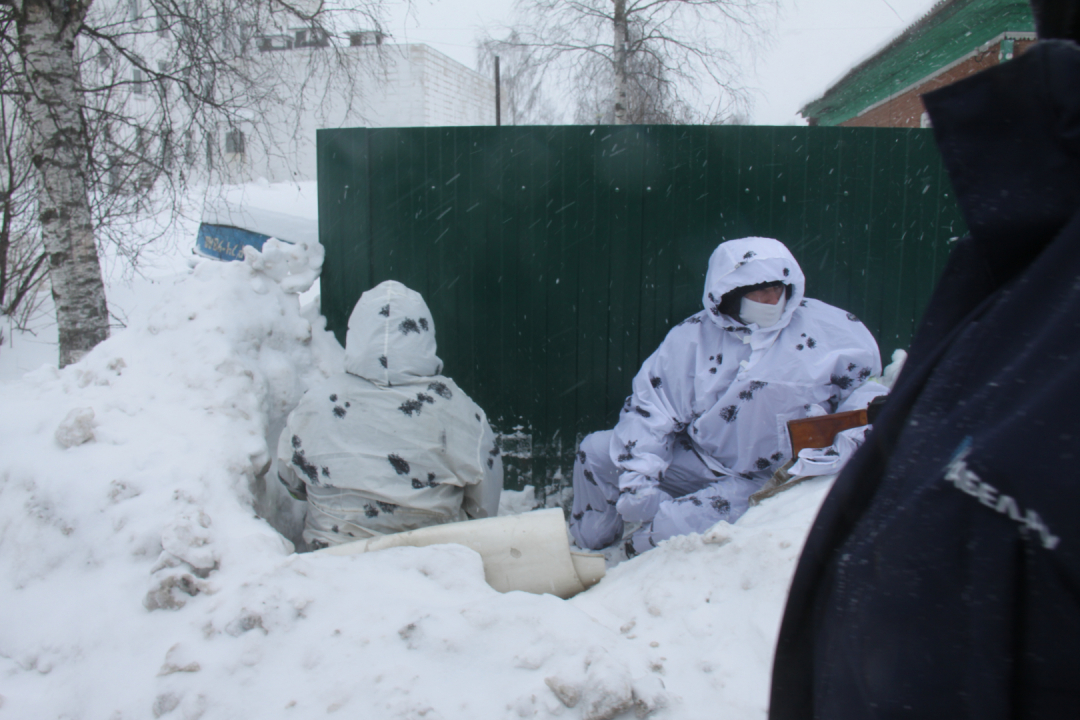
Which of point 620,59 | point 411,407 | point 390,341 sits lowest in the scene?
point 411,407

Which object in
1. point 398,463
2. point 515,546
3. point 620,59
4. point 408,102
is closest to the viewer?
point 515,546

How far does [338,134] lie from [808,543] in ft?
12.1

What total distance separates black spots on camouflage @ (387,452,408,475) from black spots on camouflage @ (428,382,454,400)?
325 millimetres

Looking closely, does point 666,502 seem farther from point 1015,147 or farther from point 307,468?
point 1015,147

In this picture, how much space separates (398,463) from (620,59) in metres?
11.0

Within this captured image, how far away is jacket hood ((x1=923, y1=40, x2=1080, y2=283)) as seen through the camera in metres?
0.59

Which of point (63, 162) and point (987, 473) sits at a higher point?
point (63, 162)

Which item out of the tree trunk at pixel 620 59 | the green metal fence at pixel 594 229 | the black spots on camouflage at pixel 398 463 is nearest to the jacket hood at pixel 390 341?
the black spots on camouflage at pixel 398 463

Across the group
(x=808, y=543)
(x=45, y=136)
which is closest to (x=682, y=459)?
(x=808, y=543)

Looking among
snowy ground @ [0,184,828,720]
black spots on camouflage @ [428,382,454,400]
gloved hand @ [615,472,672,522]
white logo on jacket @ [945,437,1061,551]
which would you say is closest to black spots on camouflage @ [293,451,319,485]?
snowy ground @ [0,184,828,720]

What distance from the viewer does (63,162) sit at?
148 inches

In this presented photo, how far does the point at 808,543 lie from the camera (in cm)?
78

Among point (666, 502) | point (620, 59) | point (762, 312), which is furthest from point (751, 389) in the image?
point (620, 59)

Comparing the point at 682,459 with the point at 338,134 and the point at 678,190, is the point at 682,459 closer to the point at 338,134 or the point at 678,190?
the point at 678,190
